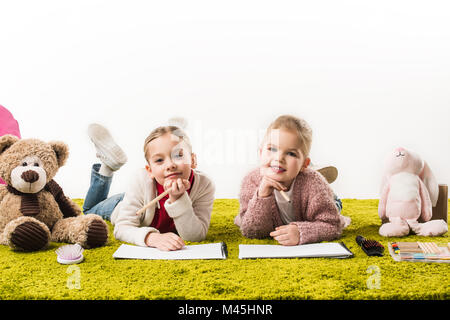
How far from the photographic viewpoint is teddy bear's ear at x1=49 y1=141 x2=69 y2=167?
143 centimetres

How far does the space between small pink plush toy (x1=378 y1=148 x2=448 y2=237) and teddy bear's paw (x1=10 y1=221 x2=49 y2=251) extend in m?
0.98

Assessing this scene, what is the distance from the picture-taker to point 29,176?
1302mm

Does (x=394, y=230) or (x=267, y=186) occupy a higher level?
(x=267, y=186)

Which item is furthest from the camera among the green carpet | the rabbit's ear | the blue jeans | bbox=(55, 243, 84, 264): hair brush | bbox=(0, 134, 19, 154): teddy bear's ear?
the blue jeans

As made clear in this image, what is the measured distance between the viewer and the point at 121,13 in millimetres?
2070

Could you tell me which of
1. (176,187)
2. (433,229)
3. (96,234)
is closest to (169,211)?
(176,187)

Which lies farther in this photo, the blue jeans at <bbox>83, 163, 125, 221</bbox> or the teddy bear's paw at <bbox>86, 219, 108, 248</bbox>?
the blue jeans at <bbox>83, 163, 125, 221</bbox>

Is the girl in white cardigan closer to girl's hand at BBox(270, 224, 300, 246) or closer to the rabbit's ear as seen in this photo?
girl's hand at BBox(270, 224, 300, 246)

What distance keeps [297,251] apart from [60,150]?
2.52 ft

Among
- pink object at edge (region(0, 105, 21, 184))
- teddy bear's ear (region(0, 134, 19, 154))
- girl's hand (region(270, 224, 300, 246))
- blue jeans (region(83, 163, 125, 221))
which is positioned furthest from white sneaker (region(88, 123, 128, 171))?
girl's hand (region(270, 224, 300, 246))

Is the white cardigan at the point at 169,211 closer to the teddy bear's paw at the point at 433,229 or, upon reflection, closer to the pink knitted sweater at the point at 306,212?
the pink knitted sweater at the point at 306,212

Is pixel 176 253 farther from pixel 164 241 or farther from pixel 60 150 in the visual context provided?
pixel 60 150
